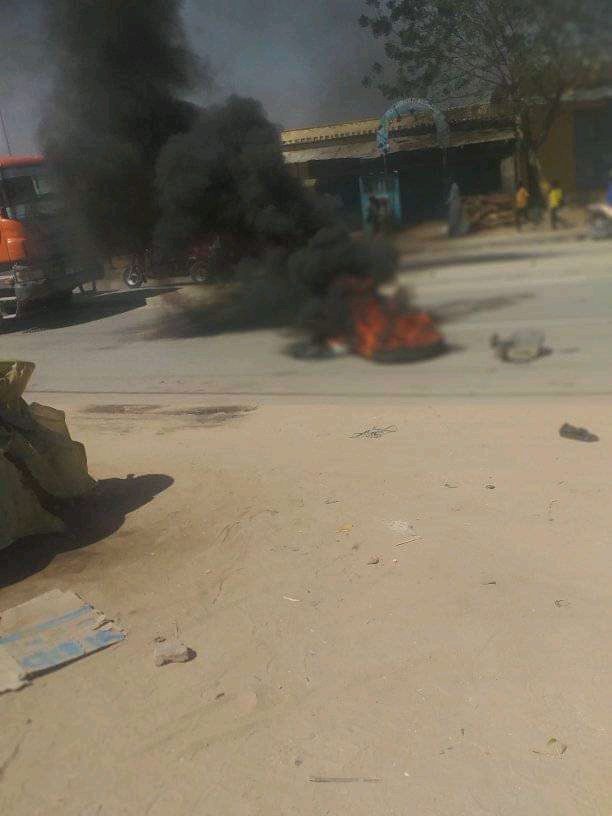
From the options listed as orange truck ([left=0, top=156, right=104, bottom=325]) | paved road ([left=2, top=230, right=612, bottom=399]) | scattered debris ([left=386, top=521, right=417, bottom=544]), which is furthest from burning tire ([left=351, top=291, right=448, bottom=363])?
orange truck ([left=0, top=156, right=104, bottom=325])

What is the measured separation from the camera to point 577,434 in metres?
4.34

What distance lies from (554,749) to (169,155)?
15.0ft

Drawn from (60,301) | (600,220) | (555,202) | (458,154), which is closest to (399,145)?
(458,154)

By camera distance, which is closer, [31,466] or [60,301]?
[31,466]

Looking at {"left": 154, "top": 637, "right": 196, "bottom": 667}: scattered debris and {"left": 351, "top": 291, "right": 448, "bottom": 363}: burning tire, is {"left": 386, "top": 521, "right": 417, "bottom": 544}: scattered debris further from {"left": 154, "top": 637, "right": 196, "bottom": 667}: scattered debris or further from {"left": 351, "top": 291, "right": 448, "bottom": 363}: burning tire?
{"left": 154, "top": 637, "right": 196, "bottom": 667}: scattered debris

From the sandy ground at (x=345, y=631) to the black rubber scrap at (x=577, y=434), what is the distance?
0.09 meters

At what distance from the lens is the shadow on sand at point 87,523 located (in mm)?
3801

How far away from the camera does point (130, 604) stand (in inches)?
128

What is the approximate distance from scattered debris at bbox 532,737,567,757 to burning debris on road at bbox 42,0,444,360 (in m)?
2.46

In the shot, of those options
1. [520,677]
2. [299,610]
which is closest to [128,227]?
[299,610]

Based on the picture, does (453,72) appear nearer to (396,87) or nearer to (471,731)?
(396,87)

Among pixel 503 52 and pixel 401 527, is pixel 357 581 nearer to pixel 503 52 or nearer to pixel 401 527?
pixel 401 527

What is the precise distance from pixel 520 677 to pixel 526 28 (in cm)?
292

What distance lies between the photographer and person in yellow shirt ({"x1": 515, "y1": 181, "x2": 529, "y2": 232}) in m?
3.71
